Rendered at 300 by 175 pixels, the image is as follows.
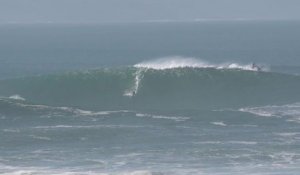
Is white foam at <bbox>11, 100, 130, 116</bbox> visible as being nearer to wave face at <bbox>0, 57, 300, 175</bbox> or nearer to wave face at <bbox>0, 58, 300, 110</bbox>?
wave face at <bbox>0, 57, 300, 175</bbox>

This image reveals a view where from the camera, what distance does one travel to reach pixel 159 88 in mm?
58531

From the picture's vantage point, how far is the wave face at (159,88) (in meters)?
55.8

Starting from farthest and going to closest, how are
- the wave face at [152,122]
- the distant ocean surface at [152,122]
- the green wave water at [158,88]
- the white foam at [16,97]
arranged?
the white foam at [16,97], the green wave water at [158,88], the wave face at [152,122], the distant ocean surface at [152,122]

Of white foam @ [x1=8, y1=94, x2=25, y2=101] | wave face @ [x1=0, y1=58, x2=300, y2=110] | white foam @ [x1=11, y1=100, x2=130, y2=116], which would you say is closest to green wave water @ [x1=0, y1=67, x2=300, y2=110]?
wave face @ [x1=0, y1=58, x2=300, y2=110]

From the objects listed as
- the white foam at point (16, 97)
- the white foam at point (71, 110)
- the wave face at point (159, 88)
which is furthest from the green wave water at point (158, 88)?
the white foam at point (71, 110)

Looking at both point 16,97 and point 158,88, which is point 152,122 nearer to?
point 158,88

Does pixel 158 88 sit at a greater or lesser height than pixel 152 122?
greater

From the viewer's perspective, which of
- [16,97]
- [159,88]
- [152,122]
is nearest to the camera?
[152,122]

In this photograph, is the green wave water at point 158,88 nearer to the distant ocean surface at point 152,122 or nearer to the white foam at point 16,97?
the distant ocean surface at point 152,122

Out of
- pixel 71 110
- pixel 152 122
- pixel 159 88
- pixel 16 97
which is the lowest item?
pixel 152 122

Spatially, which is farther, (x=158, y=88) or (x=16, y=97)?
(x=158, y=88)

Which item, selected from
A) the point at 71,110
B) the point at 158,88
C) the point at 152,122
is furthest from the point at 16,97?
the point at 152,122

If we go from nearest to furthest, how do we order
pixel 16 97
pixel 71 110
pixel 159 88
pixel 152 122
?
pixel 152 122 < pixel 71 110 < pixel 16 97 < pixel 159 88

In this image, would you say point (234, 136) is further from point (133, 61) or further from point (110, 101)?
point (133, 61)
